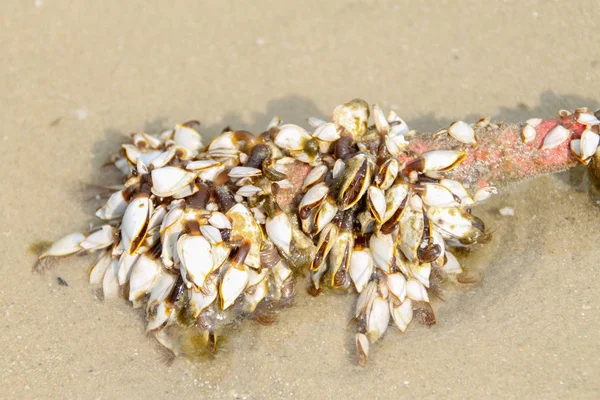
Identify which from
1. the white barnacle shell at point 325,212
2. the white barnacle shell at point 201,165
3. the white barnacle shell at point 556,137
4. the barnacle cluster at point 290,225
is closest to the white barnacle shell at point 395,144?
the barnacle cluster at point 290,225

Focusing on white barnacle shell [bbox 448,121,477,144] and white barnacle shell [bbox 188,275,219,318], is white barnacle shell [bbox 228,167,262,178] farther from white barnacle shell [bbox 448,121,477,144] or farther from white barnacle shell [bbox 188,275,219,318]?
white barnacle shell [bbox 448,121,477,144]

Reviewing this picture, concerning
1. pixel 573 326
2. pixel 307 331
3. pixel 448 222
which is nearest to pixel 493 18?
pixel 448 222

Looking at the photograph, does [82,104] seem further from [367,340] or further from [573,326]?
[573,326]

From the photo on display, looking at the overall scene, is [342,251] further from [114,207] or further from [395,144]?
[114,207]

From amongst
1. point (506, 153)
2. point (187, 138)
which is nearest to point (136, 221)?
point (187, 138)

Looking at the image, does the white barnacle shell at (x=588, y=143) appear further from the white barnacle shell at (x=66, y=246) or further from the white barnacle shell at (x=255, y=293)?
the white barnacle shell at (x=66, y=246)

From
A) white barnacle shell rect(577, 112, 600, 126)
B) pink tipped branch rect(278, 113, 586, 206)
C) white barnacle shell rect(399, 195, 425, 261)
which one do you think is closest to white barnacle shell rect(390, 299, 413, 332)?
white barnacle shell rect(399, 195, 425, 261)
